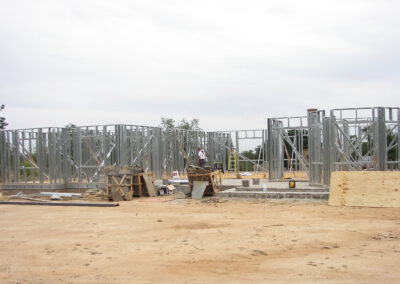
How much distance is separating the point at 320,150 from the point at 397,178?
366 centimetres

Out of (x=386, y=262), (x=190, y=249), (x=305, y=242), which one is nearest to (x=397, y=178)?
(x=305, y=242)

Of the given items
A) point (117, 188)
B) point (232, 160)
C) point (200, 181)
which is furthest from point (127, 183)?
point (232, 160)

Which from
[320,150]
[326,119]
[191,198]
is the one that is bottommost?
[191,198]

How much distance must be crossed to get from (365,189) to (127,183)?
26.7 feet

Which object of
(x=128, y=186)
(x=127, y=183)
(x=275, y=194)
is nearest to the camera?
(x=275, y=194)

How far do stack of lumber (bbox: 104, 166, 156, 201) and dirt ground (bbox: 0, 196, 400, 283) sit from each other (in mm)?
3049

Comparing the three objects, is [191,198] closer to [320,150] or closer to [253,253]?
[320,150]

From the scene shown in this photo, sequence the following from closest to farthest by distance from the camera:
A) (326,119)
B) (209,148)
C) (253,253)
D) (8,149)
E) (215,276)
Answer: (215,276), (253,253), (326,119), (8,149), (209,148)

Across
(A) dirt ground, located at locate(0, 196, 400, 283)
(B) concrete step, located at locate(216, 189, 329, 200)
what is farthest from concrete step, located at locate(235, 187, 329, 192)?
(A) dirt ground, located at locate(0, 196, 400, 283)

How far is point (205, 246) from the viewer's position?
7027mm

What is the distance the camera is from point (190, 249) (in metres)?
6.84

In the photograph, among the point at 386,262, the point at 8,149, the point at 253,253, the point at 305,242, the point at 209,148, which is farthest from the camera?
the point at 209,148

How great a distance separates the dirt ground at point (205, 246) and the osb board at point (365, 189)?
Result: 582mm

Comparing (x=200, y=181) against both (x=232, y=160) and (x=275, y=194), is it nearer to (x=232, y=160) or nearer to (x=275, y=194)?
(x=275, y=194)
